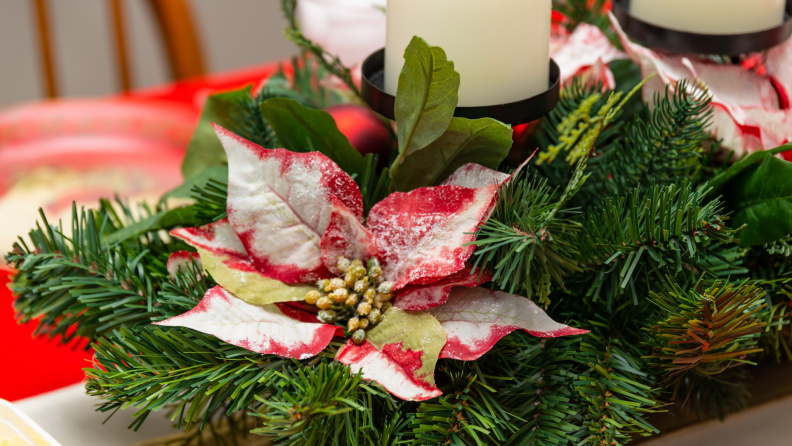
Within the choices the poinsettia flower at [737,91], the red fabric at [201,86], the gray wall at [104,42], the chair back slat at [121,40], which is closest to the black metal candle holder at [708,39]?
the poinsettia flower at [737,91]

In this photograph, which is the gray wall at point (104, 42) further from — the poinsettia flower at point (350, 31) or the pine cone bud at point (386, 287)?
the pine cone bud at point (386, 287)

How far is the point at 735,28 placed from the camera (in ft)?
1.03

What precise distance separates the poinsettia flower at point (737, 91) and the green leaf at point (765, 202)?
32mm

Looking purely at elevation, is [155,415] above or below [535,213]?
below

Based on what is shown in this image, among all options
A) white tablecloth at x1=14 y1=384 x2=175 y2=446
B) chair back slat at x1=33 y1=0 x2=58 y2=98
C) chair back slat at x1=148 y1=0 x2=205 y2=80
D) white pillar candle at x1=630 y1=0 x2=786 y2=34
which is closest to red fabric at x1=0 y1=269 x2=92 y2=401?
white tablecloth at x1=14 y1=384 x2=175 y2=446

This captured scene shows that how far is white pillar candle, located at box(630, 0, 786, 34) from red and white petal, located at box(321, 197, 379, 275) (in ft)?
0.62

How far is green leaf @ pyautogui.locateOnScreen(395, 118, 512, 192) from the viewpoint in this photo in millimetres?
256

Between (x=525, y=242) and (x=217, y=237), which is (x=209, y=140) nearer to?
(x=217, y=237)

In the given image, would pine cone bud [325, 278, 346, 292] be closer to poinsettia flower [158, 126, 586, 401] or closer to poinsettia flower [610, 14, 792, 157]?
poinsettia flower [158, 126, 586, 401]

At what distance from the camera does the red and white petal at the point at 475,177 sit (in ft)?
0.85

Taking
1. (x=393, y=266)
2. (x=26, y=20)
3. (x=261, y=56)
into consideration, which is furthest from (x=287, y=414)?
(x=261, y=56)

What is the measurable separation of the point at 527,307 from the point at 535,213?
1.6 inches

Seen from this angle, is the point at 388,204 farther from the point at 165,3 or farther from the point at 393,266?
the point at 165,3

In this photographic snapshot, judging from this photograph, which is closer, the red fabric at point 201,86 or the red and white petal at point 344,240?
the red and white petal at point 344,240
